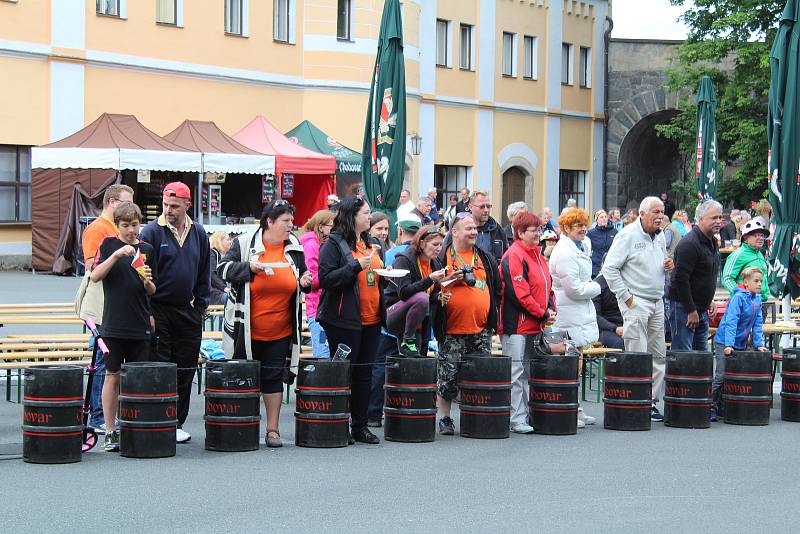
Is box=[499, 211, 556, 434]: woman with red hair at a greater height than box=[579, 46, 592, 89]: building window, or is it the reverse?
box=[579, 46, 592, 89]: building window

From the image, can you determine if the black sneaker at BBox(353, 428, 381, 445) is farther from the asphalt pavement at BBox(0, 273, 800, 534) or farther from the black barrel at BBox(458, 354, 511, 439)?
the black barrel at BBox(458, 354, 511, 439)

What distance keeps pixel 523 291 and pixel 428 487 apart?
2954mm

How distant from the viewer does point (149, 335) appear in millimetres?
9875

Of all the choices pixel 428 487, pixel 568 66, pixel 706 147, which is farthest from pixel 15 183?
pixel 568 66

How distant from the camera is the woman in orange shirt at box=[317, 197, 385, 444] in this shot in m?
10.4

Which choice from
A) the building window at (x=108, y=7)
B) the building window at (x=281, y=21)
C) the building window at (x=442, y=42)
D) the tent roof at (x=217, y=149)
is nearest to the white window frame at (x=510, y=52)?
the building window at (x=442, y=42)

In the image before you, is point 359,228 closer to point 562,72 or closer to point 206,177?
point 206,177

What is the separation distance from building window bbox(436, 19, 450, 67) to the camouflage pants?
87.4ft

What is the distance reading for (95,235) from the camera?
989 centimetres

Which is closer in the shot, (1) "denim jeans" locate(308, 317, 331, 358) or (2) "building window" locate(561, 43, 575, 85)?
(1) "denim jeans" locate(308, 317, 331, 358)

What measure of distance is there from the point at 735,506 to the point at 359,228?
12.1ft

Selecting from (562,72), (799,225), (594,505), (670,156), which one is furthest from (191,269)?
(670,156)

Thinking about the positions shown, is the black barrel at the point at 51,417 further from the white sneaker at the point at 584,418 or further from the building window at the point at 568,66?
the building window at the point at 568,66

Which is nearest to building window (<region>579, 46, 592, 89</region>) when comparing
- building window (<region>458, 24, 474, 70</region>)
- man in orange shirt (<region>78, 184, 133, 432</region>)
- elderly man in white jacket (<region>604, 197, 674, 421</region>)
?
building window (<region>458, 24, 474, 70</region>)
